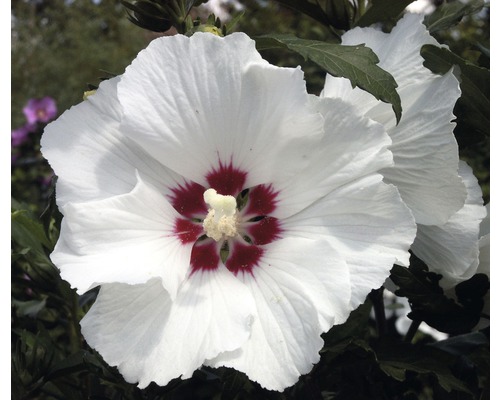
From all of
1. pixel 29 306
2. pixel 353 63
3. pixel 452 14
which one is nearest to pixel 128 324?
pixel 353 63

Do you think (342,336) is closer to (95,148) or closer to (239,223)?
(239,223)

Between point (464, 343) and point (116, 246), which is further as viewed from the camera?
point (464, 343)

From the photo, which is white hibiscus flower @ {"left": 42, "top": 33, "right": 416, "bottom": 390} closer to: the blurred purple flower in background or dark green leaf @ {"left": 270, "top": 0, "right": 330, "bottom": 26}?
dark green leaf @ {"left": 270, "top": 0, "right": 330, "bottom": 26}

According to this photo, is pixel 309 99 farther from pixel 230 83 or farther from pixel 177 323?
pixel 177 323

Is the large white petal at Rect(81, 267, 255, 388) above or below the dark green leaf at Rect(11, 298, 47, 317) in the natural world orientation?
above

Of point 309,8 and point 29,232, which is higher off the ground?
point 309,8

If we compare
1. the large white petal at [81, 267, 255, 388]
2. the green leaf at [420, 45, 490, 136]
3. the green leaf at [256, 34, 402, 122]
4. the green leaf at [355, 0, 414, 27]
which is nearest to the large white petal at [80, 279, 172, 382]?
the large white petal at [81, 267, 255, 388]

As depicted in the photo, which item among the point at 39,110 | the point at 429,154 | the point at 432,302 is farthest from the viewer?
the point at 39,110
